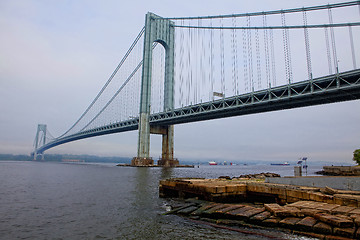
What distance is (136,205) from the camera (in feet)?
50.4

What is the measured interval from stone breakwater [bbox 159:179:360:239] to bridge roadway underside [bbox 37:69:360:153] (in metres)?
27.8

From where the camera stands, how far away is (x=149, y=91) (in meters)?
71.9

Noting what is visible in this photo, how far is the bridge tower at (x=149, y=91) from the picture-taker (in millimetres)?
69188

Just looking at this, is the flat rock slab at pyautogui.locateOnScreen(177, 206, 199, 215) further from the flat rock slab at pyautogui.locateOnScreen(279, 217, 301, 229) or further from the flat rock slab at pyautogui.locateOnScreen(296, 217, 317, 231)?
the flat rock slab at pyautogui.locateOnScreen(296, 217, 317, 231)

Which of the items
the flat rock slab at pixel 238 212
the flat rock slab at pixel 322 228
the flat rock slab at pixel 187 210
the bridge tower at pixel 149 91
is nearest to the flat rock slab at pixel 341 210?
the flat rock slab at pixel 322 228

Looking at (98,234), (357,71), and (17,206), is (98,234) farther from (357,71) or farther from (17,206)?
(357,71)

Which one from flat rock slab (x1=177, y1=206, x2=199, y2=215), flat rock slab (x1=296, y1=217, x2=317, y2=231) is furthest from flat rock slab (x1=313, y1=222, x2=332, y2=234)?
flat rock slab (x1=177, y1=206, x2=199, y2=215)

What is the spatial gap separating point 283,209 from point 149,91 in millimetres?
64032

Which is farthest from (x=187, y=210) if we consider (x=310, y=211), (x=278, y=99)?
(x=278, y=99)

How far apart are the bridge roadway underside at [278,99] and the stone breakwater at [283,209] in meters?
27.8

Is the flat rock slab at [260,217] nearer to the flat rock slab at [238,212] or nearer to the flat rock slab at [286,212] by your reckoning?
the flat rock slab at [286,212]

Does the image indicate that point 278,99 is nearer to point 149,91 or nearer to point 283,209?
point 283,209

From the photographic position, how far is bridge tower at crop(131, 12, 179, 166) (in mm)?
69188

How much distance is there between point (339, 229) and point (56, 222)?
36.4 feet
